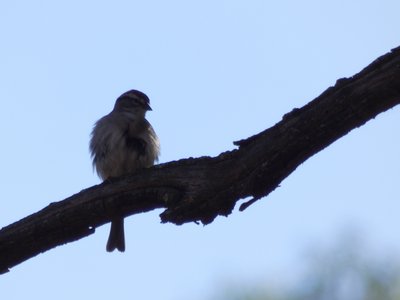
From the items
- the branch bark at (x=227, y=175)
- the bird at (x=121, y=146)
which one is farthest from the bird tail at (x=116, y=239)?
the branch bark at (x=227, y=175)

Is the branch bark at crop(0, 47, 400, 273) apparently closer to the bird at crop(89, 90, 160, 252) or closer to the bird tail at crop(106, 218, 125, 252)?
the bird at crop(89, 90, 160, 252)

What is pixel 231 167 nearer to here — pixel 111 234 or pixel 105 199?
pixel 105 199

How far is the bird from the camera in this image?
7559 millimetres

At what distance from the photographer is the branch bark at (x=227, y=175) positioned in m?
4.46

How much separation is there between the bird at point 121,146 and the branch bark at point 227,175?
2.12m

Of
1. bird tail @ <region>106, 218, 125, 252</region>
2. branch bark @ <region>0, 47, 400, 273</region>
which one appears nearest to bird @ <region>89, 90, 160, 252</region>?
bird tail @ <region>106, 218, 125, 252</region>

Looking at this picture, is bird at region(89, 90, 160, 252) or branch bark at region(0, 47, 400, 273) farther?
bird at region(89, 90, 160, 252)

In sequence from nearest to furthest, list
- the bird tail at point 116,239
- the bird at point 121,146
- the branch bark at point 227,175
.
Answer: the branch bark at point 227,175, the bird at point 121,146, the bird tail at point 116,239

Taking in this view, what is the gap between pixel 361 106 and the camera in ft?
14.6

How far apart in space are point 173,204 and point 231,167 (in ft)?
1.28

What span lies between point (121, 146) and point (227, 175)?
3014 millimetres

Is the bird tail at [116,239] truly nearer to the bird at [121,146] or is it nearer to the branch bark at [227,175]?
the bird at [121,146]

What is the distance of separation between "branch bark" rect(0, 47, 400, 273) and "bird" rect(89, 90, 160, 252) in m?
2.12

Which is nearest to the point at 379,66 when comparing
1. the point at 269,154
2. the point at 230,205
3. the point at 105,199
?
the point at 269,154
